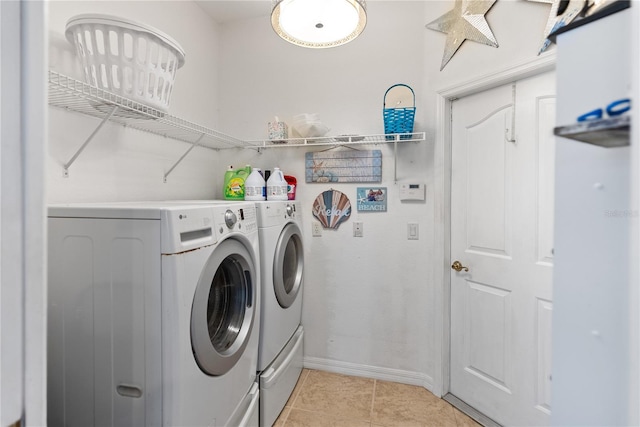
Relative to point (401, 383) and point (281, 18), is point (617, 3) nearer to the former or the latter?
point (281, 18)

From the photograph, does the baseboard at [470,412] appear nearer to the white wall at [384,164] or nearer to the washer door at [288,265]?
the white wall at [384,164]

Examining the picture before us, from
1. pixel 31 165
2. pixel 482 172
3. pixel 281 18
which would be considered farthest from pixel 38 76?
pixel 482 172

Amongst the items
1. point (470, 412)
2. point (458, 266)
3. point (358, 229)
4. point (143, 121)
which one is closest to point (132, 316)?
point (143, 121)

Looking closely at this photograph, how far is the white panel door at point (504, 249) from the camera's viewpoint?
1.53m

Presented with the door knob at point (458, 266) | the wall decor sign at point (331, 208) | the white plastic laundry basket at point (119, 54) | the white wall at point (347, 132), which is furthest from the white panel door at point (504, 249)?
the white plastic laundry basket at point (119, 54)

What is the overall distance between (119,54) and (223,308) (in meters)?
1.14

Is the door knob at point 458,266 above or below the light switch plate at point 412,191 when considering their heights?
below


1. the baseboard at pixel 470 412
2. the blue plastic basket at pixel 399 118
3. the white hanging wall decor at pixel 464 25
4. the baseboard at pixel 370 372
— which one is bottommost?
the baseboard at pixel 470 412

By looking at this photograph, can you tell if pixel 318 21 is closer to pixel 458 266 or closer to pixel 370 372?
pixel 458 266

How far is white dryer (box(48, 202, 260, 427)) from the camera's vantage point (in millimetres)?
964

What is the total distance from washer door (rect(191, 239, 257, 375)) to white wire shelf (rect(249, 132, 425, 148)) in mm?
1024

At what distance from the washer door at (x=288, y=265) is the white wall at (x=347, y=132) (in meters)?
0.21

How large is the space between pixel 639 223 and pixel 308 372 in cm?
225

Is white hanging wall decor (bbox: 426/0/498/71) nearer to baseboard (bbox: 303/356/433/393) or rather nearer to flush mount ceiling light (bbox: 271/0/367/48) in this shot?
flush mount ceiling light (bbox: 271/0/367/48)
